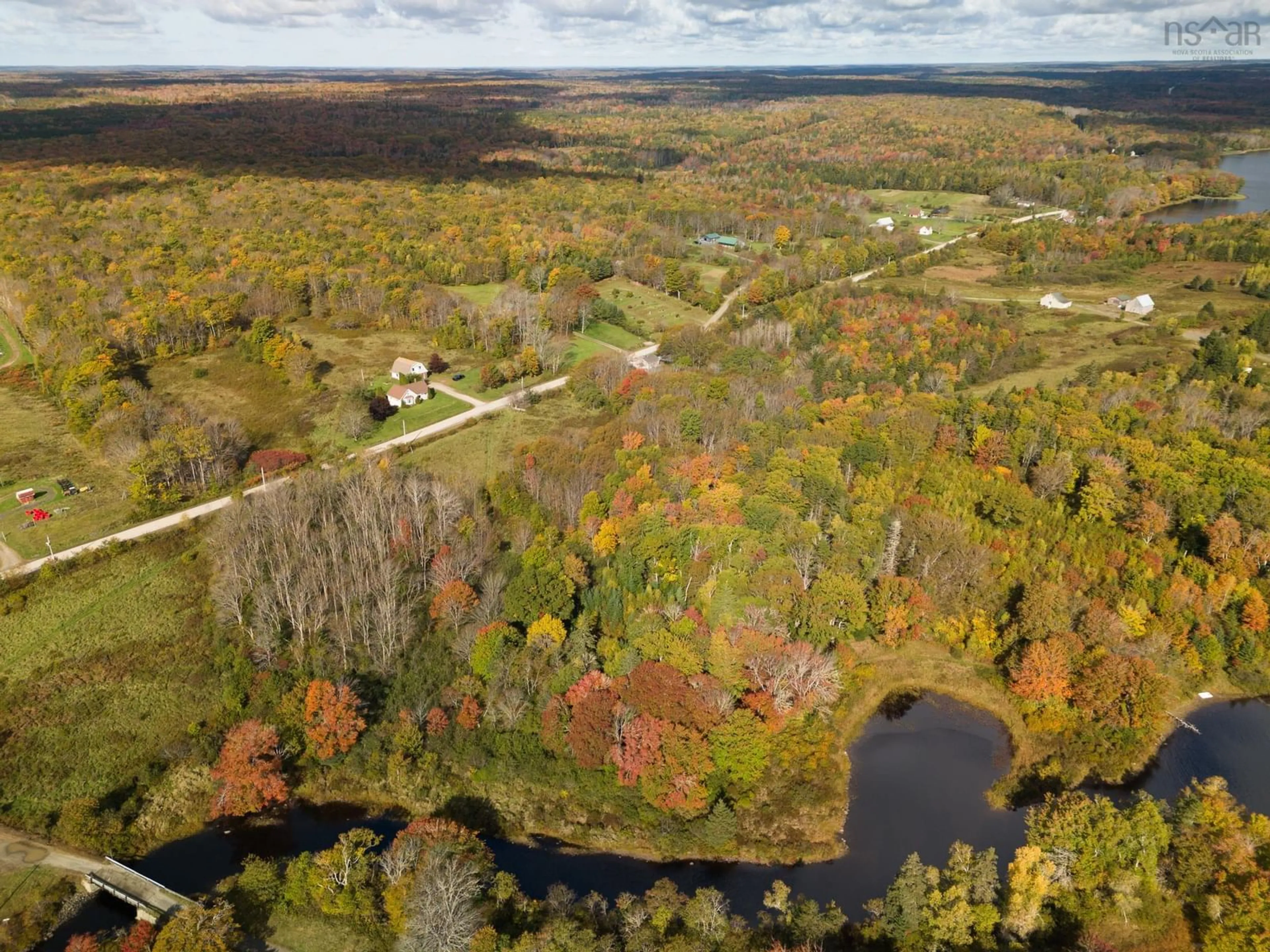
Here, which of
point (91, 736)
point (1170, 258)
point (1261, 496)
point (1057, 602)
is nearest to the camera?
point (91, 736)

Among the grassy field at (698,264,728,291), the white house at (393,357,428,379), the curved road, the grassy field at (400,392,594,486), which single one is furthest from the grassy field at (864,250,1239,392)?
the white house at (393,357,428,379)

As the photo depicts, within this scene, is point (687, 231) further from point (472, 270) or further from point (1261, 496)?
point (1261, 496)

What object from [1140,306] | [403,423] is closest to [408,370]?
[403,423]

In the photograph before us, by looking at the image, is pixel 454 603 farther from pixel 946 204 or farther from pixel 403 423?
pixel 946 204

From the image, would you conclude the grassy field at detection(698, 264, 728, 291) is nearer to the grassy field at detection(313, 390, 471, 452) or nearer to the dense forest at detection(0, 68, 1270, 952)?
the dense forest at detection(0, 68, 1270, 952)

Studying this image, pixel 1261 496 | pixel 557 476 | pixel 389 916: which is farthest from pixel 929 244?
pixel 389 916

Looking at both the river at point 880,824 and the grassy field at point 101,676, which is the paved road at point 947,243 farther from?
the grassy field at point 101,676

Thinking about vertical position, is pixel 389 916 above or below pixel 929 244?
below
